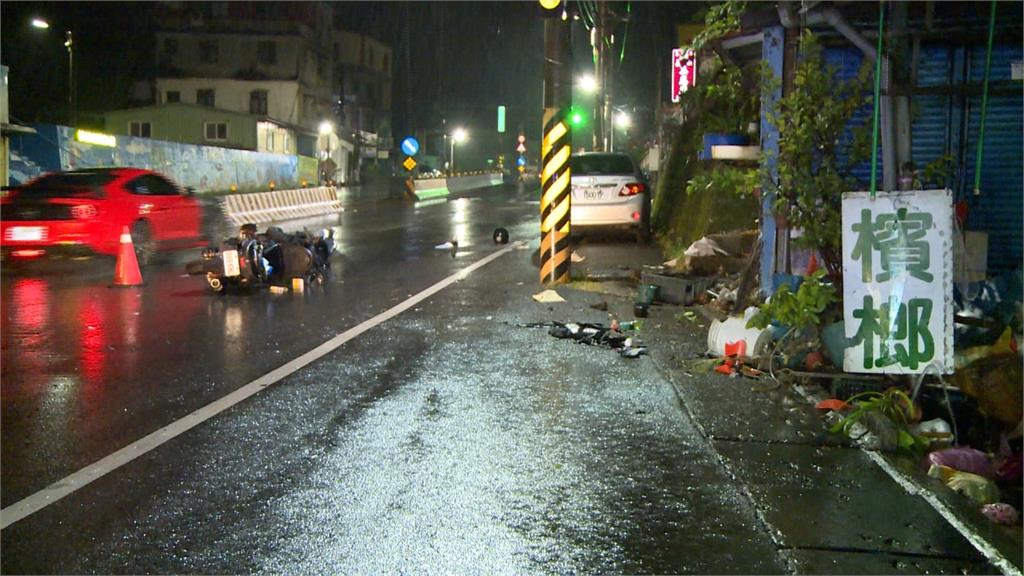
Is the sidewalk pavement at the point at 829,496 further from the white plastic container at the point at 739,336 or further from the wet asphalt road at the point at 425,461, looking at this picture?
the white plastic container at the point at 739,336

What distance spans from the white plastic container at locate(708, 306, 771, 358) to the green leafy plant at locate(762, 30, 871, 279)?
0.82 m

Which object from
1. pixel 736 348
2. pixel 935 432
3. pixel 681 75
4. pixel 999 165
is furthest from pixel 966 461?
pixel 681 75

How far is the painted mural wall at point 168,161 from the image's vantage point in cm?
3088

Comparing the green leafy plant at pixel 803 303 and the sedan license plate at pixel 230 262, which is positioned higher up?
the green leafy plant at pixel 803 303

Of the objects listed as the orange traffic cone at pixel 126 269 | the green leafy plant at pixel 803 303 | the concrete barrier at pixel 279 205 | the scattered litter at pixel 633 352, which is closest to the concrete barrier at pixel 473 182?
the concrete barrier at pixel 279 205

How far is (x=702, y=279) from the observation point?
12.7m

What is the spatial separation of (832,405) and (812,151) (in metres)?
2.31

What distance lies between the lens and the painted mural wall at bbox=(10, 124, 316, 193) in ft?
101

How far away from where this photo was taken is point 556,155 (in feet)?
47.2

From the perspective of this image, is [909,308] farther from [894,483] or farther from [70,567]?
[70,567]

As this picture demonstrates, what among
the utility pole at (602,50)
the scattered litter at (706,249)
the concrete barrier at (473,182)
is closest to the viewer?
the scattered litter at (706,249)

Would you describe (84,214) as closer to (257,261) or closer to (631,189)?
(257,261)

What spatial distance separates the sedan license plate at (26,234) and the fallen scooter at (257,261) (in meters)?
2.91

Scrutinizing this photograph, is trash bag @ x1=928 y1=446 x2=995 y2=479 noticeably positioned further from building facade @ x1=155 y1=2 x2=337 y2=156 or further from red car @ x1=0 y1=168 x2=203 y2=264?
building facade @ x1=155 y1=2 x2=337 y2=156
